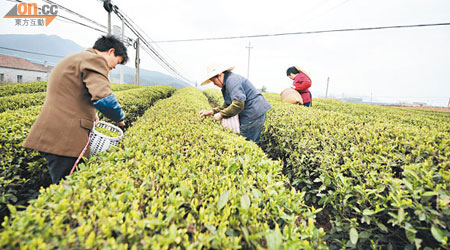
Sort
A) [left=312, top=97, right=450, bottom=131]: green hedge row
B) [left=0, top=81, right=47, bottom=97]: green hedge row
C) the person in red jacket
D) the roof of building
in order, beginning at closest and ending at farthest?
[left=312, top=97, right=450, bottom=131]: green hedge row, the person in red jacket, [left=0, top=81, right=47, bottom=97]: green hedge row, the roof of building

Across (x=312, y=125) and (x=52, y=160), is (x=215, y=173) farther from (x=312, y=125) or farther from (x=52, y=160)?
(x=312, y=125)

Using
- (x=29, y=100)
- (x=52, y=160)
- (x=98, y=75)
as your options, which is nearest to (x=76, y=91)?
(x=98, y=75)

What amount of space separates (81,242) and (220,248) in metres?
0.70

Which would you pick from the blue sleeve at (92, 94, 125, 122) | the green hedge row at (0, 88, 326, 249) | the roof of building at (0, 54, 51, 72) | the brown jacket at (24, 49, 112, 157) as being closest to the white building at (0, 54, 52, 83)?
the roof of building at (0, 54, 51, 72)

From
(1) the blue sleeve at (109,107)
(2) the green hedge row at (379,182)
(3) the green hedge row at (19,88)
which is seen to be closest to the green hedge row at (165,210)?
(1) the blue sleeve at (109,107)

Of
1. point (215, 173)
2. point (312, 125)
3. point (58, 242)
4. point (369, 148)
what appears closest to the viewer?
point (58, 242)

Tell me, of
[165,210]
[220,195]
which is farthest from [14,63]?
[220,195]

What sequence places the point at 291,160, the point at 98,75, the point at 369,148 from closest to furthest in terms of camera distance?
1. the point at 98,75
2. the point at 369,148
3. the point at 291,160

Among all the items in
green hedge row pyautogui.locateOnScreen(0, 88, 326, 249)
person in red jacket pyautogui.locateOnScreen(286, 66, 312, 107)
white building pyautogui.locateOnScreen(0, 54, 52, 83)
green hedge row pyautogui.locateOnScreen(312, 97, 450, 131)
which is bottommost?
green hedge row pyautogui.locateOnScreen(0, 88, 326, 249)

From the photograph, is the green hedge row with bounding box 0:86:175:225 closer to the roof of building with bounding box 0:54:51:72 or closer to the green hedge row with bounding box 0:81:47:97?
the green hedge row with bounding box 0:81:47:97

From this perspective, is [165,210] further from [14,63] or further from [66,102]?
[14,63]

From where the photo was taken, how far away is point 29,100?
16.6ft

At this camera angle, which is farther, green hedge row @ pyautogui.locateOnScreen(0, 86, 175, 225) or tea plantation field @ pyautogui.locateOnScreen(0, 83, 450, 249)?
green hedge row @ pyautogui.locateOnScreen(0, 86, 175, 225)

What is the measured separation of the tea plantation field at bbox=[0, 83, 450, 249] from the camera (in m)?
0.96
